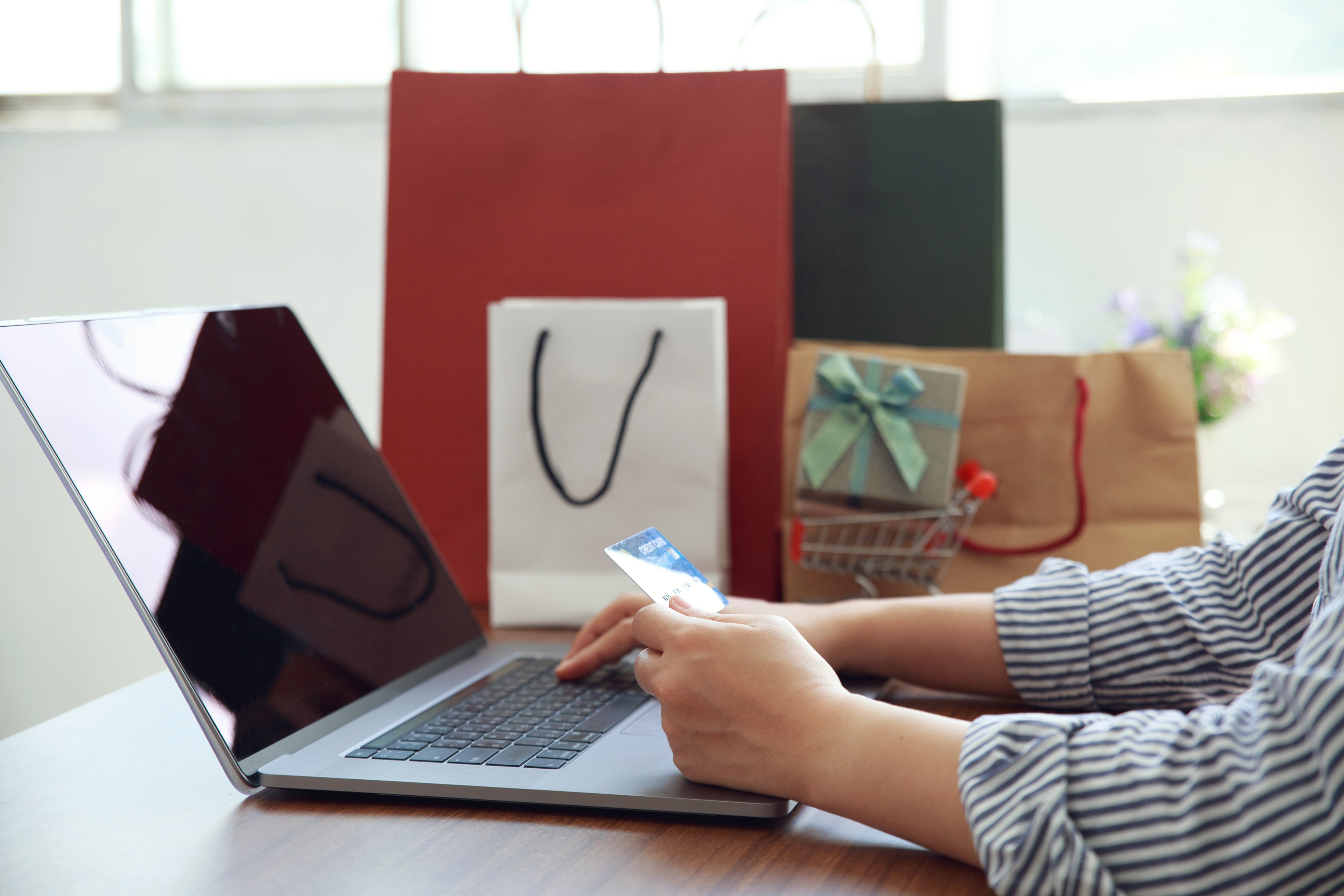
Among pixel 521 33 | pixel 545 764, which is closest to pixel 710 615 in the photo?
pixel 545 764

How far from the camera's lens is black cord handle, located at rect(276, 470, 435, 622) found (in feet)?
2.09

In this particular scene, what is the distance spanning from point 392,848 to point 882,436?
564 millimetres

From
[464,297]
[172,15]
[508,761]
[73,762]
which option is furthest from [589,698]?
[172,15]

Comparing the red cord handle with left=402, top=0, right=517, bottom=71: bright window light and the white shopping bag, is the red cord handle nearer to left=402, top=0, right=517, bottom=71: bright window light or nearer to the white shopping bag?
the white shopping bag

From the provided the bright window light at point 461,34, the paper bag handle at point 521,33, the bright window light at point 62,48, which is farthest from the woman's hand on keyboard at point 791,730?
the bright window light at point 62,48

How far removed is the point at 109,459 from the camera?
0.54 metres

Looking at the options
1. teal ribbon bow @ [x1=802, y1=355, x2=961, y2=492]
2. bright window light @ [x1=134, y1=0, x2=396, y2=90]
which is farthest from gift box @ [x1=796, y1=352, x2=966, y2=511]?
bright window light @ [x1=134, y1=0, x2=396, y2=90]

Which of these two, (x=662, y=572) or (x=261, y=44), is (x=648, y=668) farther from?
(x=261, y=44)

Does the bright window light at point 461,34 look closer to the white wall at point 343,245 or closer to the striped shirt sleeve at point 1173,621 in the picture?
the white wall at point 343,245

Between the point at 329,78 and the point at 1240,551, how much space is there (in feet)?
7.21

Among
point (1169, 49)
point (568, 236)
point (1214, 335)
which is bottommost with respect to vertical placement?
point (1214, 335)

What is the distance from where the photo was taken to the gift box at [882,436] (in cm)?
88

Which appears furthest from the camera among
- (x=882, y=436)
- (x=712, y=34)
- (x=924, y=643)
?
(x=712, y=34)

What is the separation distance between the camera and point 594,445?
0.91 metres
